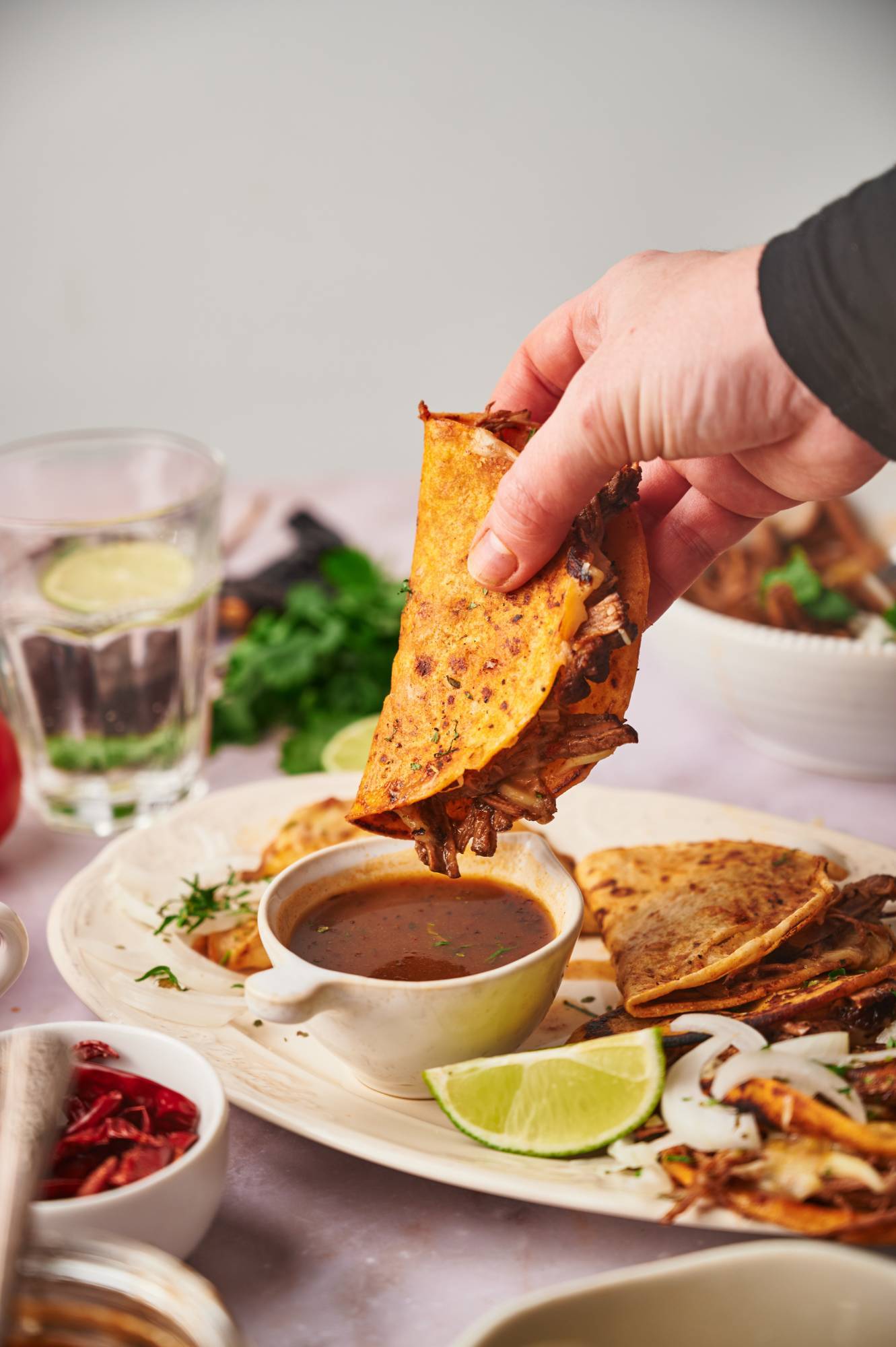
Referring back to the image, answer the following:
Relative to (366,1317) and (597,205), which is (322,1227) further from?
(597,205)

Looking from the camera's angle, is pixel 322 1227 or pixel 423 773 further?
pixel 423 773

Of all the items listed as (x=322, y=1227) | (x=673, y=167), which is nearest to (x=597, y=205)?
(x=673, y=167)

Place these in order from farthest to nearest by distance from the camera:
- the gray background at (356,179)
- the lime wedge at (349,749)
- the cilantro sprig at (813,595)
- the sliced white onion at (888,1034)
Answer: the gray background at (356,179) → the cilantro sprig at (813,595) → the lime wedge at (349,749) → the sliced white onion at (888,1034)

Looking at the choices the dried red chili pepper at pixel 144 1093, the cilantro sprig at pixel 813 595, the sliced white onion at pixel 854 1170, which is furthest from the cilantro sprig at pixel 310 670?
the sliced white onion at pixel 854 1170

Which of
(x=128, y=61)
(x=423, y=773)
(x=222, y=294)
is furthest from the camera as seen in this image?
(x=222, y=294)

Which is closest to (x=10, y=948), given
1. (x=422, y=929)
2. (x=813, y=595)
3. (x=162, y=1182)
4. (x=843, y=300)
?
(x=162, y=1182)

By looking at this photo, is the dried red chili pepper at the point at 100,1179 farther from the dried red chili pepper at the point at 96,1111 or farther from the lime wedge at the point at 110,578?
the lime wedge at the point at 110,578
